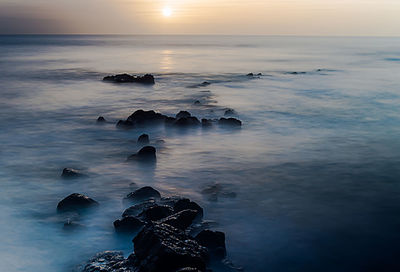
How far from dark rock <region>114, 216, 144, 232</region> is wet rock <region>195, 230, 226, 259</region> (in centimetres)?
112

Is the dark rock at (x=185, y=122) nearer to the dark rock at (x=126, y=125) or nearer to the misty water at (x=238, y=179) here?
the misty water at (x=238, y=179)

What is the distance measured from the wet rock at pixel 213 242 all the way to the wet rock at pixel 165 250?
0.61 m

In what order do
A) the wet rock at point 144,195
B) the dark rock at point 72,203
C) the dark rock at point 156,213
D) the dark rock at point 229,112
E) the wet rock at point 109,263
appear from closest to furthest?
the wet rock at point 109,263, the dark rock at point 156,213, the dark rock at point 72,203, the wet rock at point 144,195, the dark rock at point 229,112

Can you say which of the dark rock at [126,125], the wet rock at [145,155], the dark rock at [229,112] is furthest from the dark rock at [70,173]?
the dark rock at [229,112]

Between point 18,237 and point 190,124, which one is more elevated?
point 190,124

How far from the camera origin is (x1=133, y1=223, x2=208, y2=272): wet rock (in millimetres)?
4523

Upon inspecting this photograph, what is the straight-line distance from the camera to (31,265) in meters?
5.69

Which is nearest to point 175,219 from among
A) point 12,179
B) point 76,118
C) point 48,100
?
point 12,179

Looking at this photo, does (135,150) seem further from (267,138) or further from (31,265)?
(31,265)

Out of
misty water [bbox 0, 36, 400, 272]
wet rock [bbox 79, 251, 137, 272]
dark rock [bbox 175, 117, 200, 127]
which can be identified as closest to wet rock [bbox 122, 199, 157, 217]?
misty water [bbox 0, 36, 400, 272]

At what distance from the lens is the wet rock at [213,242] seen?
5648mm

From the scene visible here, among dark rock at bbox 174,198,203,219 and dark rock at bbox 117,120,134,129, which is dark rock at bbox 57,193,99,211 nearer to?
dark rock at bbox 174,198,203,219

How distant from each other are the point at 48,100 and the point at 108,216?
15.6 m

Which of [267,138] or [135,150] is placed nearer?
[135,150]
